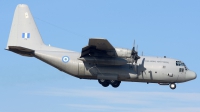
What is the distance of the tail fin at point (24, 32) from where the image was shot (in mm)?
40625

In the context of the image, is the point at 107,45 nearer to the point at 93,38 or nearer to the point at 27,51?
the point at 93,38

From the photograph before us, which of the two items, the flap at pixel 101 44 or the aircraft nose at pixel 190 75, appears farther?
the aircraft nose at pixel 190 75

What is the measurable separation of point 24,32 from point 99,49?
8288mm

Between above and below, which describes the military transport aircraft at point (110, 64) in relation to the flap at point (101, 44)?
below

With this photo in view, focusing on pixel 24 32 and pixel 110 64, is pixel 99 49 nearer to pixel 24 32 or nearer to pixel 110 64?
pixel 110 64

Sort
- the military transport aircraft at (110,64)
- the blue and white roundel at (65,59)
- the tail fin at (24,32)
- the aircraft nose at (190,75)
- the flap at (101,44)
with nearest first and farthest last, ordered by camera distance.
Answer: the flap at (101,44)
the military transport aircraft at (110,64)
the blue and white roundel at (65,59)
the aircraft nose at (190,75)
the tail fin at (24,32)

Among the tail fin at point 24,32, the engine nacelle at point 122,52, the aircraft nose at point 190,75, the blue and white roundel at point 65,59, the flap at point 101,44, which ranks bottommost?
the aircraft nose at point 190,75

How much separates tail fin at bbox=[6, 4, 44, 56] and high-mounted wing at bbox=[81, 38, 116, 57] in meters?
5.68

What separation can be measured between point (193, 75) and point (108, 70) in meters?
7.81

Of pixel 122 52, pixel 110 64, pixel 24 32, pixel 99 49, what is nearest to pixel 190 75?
pixel 122 52

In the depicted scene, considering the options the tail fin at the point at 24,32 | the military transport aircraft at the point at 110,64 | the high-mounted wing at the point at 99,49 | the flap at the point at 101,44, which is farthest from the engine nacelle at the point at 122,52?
the tail fin at the point at 24,32

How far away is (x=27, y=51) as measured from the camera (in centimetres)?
3906

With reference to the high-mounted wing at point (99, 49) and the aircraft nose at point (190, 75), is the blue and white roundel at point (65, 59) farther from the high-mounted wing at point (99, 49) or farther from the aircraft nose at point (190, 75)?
the aircraft nose at point (190, 75)

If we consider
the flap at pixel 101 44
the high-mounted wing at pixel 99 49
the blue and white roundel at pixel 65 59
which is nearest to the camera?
the flap at pixel 101 44
